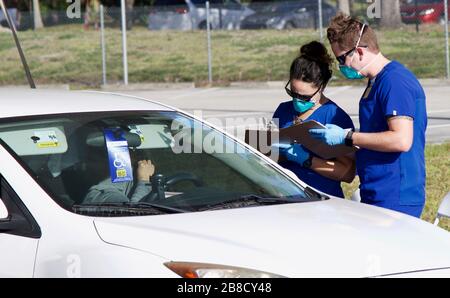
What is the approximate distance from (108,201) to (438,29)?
22755 mm

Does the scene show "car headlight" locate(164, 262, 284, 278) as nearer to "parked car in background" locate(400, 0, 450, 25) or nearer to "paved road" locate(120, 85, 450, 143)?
"paved road" locate(120, 85, 450, 143)

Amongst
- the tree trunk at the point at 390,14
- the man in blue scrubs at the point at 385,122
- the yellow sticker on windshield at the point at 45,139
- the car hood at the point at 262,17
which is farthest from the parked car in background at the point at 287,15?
the yellow sticker on windshield at the point at 45,139

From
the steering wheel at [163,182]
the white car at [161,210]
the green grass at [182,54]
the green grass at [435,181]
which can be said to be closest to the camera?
the white car at [161,210]

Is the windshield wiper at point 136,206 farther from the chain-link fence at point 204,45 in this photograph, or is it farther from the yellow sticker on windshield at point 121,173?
the chain-link fence at point 204,45

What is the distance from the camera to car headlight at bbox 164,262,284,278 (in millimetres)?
4059

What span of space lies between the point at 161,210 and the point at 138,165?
0.61m

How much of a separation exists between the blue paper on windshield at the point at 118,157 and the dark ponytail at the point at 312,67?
4.20ft

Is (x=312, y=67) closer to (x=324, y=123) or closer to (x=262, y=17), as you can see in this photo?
(x=324, y=123)

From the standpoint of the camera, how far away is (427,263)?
439cm

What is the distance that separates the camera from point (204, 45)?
2880 centimetres

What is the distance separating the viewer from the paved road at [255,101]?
50.2ft

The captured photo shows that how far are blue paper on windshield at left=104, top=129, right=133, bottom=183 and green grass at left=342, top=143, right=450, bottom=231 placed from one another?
3.88 m

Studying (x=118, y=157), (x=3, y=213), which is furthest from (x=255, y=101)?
(x=3, y=213)

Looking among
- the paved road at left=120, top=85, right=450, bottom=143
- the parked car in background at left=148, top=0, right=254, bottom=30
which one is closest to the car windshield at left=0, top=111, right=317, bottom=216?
the paved road at left=120, top=85, right=450, bottom=143
